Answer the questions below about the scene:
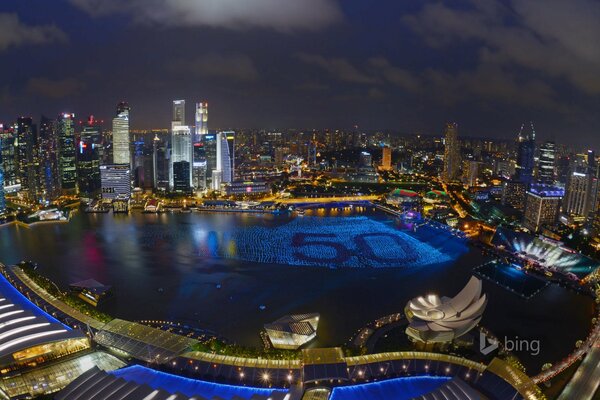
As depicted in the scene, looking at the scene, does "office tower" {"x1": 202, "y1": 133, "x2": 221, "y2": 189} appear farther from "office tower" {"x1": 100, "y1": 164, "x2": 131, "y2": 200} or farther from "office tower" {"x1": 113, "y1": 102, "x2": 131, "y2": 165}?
"office tower" {"x1": 100, "y1": 164, "x2": 131, "y2": 200}

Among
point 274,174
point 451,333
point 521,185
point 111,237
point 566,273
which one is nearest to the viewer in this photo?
point 451,333

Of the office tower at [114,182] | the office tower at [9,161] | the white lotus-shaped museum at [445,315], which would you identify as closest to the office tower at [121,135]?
the office tower at [114,182]

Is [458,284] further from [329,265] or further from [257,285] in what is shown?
[257,285]

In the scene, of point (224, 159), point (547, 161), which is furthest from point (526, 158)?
point (224, 159)

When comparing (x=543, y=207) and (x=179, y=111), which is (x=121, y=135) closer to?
(x=179, y=111)

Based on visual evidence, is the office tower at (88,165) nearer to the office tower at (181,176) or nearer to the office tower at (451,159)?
the office tower at (181,176)

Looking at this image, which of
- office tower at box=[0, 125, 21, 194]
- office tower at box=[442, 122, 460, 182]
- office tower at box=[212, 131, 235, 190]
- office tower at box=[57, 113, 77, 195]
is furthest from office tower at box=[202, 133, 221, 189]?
office tower at box=[442, 122, 460, 182]

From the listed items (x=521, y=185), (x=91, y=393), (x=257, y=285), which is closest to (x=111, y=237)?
(x=257, y=285)

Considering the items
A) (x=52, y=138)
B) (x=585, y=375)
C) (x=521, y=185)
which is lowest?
(x=585, y=375)
